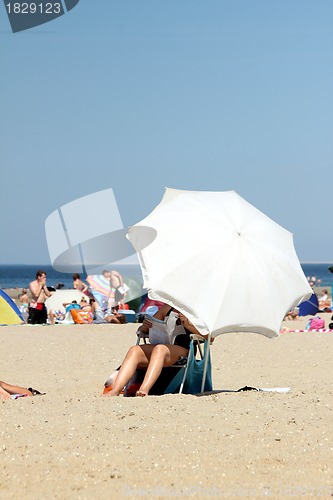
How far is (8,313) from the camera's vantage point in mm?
17109

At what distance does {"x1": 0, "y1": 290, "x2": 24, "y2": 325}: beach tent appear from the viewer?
1694 centimetres

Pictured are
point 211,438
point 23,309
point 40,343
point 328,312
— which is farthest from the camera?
point 328,312

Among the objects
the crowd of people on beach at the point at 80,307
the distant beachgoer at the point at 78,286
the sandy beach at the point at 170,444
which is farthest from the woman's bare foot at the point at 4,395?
the distant beachgoer at the point at 78,286

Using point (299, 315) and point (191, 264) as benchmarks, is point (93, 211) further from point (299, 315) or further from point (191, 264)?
point (299, 315)

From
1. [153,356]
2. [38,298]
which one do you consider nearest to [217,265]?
[153,356]

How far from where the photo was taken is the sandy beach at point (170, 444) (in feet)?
13.7

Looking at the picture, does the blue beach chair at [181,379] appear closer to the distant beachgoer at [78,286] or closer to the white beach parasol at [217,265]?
the white beach parasol at [217,265]

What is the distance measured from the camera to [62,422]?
561 cm

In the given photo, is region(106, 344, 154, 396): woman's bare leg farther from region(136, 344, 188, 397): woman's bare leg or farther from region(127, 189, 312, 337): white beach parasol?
region(127, 189, 312, 337): white beach parasol

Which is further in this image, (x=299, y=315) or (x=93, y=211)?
(x=299, y=315)

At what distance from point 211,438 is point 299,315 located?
16.7m

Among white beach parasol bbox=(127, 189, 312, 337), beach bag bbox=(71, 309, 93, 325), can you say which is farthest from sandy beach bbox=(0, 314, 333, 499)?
beach bag bbox=(71, 309, 93, 325)

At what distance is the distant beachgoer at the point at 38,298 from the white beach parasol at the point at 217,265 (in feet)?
27.0

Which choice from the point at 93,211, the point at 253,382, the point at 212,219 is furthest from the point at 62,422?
the point at 93,211
